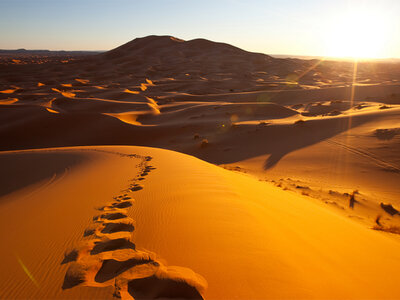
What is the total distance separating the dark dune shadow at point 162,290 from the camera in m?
1.90

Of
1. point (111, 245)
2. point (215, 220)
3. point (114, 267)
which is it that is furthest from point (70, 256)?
point (215, 220)

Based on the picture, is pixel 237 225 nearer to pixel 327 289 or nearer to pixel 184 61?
pixel 327 289

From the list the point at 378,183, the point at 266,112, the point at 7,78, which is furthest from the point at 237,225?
the point at 7,78

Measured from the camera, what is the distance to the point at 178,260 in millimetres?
2311

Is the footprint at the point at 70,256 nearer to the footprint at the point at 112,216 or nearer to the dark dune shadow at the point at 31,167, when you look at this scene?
the footprint at the point at 112,216

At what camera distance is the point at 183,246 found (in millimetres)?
Result: 2553

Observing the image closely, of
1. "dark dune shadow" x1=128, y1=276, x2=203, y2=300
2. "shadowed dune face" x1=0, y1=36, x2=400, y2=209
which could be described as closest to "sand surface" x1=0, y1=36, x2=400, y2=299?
Result: "dark dune shadow" x1=128, y1=276, x2=203, y2=300

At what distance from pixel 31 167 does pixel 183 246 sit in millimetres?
6350

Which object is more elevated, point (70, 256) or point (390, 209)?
point (70, 256)

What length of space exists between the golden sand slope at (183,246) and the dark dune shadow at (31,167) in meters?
0.94

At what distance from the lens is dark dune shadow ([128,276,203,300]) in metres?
1.90

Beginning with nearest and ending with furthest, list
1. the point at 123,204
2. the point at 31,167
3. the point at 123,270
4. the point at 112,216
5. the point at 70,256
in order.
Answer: the point at 123,270, the point at 70,256, the point at 112,216, the point at 123,204, the point at 31,167

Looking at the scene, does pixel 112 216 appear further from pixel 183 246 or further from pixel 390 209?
pixel 390 209

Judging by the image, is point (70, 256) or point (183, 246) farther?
point (183, 246)
